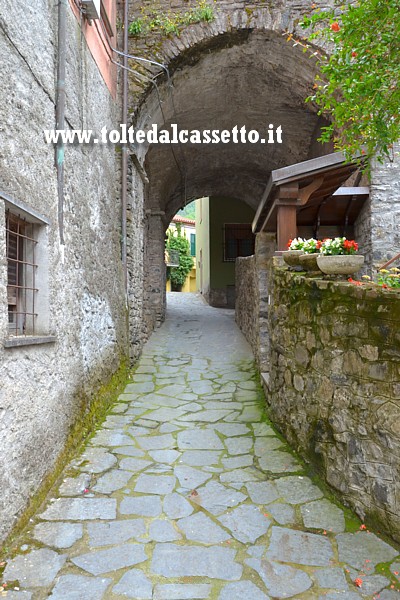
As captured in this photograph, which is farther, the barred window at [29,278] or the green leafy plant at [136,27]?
the green leafy plant at [136,27]

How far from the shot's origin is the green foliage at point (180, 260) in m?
24.0

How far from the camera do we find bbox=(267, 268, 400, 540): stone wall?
2725 millimetres

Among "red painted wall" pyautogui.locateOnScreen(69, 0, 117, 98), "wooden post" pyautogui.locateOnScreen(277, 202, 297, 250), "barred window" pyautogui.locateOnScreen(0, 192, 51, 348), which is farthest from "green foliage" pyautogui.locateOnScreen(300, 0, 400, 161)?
"red painted wall" pyautogui.locateOnScreen(69, 0, 117, 98)

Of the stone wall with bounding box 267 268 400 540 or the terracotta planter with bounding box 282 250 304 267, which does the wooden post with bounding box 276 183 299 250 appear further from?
the stone wall with bounding box 267 268 400 540

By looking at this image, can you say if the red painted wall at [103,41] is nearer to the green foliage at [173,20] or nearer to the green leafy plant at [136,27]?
the green leafy plant at [136,27]

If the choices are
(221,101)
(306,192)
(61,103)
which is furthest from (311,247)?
(221,101)

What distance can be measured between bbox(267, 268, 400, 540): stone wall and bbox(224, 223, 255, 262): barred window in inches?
476

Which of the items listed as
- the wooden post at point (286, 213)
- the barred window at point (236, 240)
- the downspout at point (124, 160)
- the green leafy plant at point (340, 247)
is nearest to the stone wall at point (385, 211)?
the wooden post at point (286, 213)

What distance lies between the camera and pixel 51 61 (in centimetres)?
361

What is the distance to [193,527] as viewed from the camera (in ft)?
9.62

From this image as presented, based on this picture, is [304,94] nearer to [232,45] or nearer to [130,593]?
[232,45]

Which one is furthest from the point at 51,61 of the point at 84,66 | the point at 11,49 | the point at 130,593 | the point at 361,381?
the point at 130,593

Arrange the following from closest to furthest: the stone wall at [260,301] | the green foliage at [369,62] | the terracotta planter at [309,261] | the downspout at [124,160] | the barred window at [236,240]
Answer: the green foliage at [369,62] → the terracotta planter at [309,261] → the stone wall at [260,301] → the downspout at [124,160] → the barred window at [236,240]

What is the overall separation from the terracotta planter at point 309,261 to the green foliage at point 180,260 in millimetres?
19730
